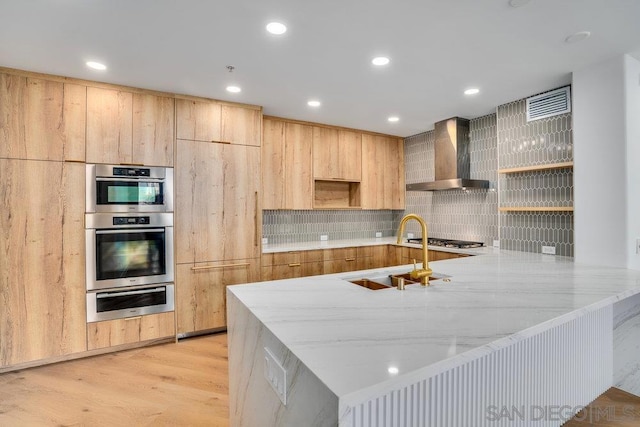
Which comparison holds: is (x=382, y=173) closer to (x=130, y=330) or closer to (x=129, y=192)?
(x=129, y=192)

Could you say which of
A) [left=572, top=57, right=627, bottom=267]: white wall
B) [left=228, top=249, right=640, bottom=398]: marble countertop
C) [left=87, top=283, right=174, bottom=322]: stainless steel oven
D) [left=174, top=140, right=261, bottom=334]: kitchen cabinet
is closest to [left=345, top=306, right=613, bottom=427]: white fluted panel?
[left=228, top=249, right=640, bottom=398]: marble countertop

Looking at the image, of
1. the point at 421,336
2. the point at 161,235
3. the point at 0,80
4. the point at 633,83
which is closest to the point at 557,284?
the point at 421,336

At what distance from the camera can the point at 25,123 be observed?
97.8 inches

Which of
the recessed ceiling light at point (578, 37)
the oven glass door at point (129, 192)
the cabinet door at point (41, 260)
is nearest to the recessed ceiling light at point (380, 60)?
the recessed ceiling light at point (578, 37)

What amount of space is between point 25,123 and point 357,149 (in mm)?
3411

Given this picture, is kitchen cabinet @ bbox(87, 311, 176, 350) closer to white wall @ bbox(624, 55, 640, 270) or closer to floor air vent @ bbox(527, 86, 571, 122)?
white wall @ bbox(624, 55, 640, 270)

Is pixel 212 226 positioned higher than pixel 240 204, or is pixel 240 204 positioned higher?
pixel 240 204

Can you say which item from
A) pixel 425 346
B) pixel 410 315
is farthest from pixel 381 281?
pixel 425 346

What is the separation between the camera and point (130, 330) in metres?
2.84

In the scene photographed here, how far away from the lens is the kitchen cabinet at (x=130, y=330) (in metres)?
2.72

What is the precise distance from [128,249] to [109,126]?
108 cm

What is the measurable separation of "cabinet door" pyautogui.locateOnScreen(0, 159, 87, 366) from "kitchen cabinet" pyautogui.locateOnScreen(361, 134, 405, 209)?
10.6ft

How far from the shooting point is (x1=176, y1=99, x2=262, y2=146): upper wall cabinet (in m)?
3.06

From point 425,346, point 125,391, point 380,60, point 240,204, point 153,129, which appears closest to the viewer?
point 425,346
